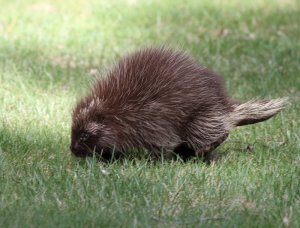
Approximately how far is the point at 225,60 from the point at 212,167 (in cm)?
303

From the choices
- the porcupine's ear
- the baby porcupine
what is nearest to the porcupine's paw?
the baby porcupine

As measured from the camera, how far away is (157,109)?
16.5ft

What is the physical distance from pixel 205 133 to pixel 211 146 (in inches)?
6.3

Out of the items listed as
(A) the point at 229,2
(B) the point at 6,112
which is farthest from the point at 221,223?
(A) the point at 229,2

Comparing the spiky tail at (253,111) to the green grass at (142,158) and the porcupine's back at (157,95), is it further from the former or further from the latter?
the green grass at (142,158)

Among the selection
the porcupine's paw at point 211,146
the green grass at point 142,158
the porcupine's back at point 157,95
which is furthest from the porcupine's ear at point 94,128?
the porcupine's paw at point 211,146

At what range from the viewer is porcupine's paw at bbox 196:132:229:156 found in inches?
205

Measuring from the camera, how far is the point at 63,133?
5.64m

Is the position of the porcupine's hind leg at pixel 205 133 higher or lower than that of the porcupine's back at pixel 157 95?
lower

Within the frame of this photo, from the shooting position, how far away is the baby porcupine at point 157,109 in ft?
16.5

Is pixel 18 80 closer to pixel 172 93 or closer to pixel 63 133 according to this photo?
pixel 63 133

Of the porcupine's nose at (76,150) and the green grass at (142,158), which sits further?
the porcupine's nose at (76,150)

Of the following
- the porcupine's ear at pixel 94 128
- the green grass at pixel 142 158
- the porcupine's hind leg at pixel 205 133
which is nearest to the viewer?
the green grass at pixel 142 158

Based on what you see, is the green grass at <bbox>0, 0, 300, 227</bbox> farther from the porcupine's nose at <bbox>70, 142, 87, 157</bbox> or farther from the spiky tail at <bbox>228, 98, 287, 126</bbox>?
the spiky tail at <bbox>228, 98, 287, 126</bbox>
